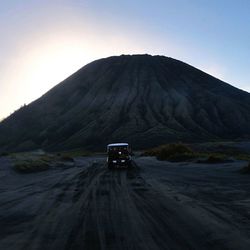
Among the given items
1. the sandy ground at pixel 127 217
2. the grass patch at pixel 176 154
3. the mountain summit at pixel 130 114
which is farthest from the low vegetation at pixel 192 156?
the mountain summit at pixel 130 114

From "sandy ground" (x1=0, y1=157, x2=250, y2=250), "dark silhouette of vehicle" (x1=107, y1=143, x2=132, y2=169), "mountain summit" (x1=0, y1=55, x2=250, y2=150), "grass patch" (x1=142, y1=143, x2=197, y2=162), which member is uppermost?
"mountain summit" (x1=0, y1=55, x2=250, y2=150)

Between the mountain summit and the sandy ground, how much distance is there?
107655 millimetres

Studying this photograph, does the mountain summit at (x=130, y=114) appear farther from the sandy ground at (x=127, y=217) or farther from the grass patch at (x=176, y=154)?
the sandy ground at (x=127, y=217)

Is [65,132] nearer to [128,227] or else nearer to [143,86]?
[143,86]

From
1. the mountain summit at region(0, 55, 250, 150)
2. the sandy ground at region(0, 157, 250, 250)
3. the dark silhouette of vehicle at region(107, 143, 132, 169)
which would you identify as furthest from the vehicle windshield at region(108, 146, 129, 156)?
the mountain summit at region(0, 55, 250, 150)

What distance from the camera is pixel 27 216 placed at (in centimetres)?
1532

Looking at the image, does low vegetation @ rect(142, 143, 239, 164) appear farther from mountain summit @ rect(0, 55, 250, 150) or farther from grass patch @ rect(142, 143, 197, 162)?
mountain summit @ rect(0, 55, 250, 150)

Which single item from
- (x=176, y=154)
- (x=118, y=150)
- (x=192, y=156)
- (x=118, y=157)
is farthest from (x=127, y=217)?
(x=176, y=154)

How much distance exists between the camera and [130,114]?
160875 millimetres

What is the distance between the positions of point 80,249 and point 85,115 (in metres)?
157

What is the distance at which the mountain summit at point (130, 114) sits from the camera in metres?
146

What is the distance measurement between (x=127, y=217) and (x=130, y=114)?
481ft

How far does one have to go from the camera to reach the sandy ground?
10.8 metres

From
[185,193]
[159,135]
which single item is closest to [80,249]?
[185,193]
